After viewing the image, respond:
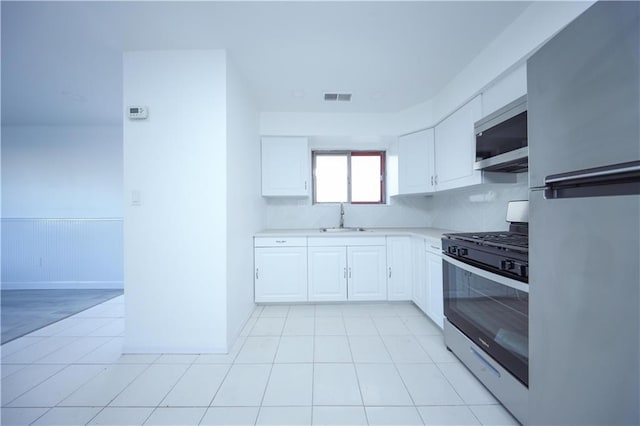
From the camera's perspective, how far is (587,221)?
71cm

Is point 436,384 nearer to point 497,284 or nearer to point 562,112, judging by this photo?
point 497,284

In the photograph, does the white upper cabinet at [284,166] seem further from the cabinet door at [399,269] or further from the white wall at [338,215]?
the cabinet door at [399,269]

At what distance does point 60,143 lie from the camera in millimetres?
3723

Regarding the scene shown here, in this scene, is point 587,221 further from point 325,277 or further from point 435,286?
point 325,277

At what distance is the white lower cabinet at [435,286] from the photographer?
2181 millimetres

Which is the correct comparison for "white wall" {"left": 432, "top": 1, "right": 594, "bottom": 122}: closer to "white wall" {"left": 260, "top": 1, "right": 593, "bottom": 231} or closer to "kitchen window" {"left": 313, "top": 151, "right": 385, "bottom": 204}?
"white wall" {"left": 260, "top": 1, "right": 593, "bottom": 231}

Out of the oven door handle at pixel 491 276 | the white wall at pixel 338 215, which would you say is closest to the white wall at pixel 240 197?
the white wall at pixel 338 215

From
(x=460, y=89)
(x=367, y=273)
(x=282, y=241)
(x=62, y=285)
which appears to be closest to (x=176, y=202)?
(x=282, y=241)

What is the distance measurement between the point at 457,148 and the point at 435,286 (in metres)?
1.35

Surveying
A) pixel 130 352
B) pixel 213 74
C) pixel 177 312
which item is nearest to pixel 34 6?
pixel 213 74

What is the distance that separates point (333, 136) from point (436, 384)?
9.06 ft

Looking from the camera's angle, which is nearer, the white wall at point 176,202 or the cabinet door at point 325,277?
the white wall at point 176,202

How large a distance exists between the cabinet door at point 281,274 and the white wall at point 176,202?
2.91 ft

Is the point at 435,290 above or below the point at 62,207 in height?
below
